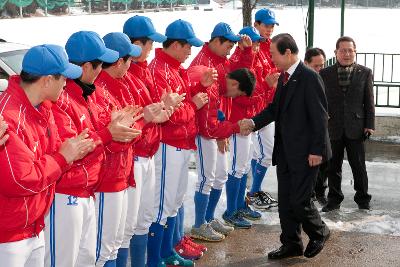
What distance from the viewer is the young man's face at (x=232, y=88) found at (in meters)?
5.73

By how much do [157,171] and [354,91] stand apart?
2.66 metres

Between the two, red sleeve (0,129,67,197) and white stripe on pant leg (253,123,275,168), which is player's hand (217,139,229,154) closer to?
white stripe on pant leg (253,123,275,168)

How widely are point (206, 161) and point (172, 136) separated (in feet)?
2.82

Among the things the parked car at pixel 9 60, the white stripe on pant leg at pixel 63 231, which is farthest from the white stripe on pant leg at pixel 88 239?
the parked car at pixel 9 60

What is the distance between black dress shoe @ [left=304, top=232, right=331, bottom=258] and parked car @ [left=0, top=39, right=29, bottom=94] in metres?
5.34

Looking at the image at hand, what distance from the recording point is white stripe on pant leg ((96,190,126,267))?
13.0 feet

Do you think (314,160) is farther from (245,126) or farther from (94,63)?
(94,63)

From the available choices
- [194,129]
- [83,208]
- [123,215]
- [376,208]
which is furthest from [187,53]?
[376,208]

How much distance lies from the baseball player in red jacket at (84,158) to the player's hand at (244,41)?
2.58m

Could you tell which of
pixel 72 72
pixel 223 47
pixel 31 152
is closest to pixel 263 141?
pixel 223 47

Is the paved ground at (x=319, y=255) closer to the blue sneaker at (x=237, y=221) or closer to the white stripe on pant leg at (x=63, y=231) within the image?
the blue sneaker at (x=237, y=221)

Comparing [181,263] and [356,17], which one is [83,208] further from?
[356,17]

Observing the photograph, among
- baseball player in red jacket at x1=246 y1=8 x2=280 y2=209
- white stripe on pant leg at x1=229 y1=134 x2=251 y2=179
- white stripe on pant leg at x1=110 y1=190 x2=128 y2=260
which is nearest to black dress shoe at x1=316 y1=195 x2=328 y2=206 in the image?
baseball player in red jacket at x1=246 y1=8 x2=280 y2=209

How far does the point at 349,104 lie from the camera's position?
21.7 ft
